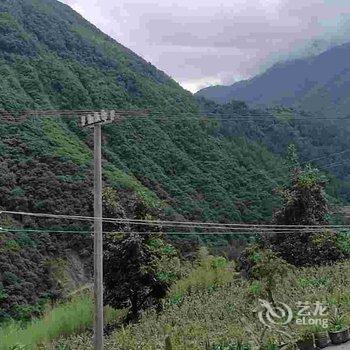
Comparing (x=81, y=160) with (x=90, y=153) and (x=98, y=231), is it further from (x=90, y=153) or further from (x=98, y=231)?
(x=98, y=231)

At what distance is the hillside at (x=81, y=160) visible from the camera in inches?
1590

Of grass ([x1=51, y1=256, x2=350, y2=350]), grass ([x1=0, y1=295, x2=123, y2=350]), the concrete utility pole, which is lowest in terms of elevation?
grass ([x1=0, y1=295, x2=123, y2=350])

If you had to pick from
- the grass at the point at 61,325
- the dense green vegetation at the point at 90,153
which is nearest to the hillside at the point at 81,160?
the dense green vegetation at the point at 90,153

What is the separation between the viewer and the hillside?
40.4m

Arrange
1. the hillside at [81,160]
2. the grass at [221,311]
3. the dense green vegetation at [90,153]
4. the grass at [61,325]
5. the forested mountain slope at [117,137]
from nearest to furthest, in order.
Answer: the grass at [221,311]
the grass at [61,325]
the hillside at [81,160]
the dense green vegetation at [90,153]
the forested mountain slope at [117,137]

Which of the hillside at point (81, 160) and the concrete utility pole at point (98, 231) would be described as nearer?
the concrete utility pole at point (98, 231)

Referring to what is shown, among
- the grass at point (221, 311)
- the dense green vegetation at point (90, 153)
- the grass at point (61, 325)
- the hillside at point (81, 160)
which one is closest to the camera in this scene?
the grass at point (221, 311)

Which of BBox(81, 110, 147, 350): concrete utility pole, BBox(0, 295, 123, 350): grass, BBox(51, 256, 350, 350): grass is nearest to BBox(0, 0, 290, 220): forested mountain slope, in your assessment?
BBox(0, 295, 123, 350): grass

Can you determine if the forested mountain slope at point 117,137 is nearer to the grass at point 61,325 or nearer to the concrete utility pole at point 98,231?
the grass at point 61,325

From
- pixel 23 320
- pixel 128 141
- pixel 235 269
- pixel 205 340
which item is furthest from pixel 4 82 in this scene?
pixel 205 340

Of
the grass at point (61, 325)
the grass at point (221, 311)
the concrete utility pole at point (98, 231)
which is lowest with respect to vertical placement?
the grass at point (61, 325)

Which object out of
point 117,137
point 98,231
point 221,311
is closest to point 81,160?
point 117,137

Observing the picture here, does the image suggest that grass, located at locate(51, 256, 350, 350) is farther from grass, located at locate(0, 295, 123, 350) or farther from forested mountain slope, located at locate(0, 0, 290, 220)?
→ forested mountain slope, located at locate(0, 0, 290, 220)

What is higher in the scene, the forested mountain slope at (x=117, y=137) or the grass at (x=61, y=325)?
the forested mountain slope at (x=117, y=137)
